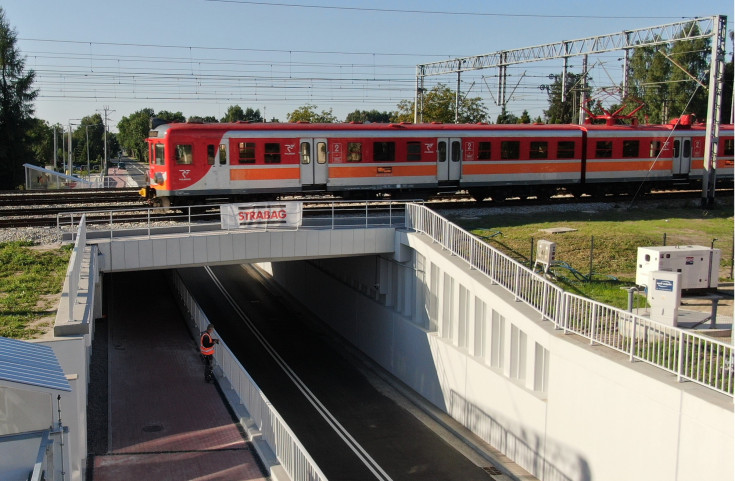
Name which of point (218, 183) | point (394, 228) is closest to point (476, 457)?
point (394, 228)

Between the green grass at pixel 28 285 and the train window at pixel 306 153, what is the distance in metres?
8.76

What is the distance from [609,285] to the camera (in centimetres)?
1922

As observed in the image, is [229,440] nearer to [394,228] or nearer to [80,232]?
[80,232]

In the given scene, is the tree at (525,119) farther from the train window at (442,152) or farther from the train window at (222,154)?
the train window at (222,154)

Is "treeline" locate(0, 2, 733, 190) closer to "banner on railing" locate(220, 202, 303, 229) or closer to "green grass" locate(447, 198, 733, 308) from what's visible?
"green grass" locate(447, 198, 733, 308)

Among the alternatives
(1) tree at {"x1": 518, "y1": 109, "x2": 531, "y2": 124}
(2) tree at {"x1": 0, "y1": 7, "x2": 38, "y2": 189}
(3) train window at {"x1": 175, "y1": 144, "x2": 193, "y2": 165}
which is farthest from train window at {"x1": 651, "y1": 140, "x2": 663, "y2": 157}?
(2) tree at {"x1": 0, "y1": 7, "x2": 38, "y2": 189}

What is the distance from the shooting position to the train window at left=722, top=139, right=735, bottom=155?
32.9 m

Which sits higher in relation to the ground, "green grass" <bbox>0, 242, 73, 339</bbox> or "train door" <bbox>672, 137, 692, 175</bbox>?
"train door" <bbox>672, 137, 692, 175</bbox>

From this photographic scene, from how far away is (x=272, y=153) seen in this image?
2547 centimetres

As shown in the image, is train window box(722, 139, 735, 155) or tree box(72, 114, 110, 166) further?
tree box(72, 114, 110, 166)

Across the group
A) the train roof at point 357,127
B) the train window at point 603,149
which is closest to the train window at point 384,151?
the train roof at point 357,127

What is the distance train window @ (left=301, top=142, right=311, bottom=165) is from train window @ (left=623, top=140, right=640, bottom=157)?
1395cm

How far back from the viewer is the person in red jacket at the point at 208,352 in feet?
57.3

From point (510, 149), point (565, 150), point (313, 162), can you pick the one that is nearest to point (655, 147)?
point (565, 150)
